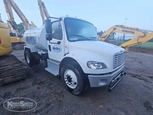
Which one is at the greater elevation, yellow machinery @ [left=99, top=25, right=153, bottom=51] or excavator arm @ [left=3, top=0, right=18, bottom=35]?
excavator arm @ [left=3, top=0, right=18, bottom=35]

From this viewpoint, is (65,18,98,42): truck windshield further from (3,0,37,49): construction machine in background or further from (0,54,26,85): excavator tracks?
(3,0,37,49): construction machine in background

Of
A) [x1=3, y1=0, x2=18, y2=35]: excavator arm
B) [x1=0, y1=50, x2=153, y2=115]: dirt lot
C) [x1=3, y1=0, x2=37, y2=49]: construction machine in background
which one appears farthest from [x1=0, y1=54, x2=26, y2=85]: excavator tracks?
[x1=3, y1=0, x2=18, y2=35]: excavator arm

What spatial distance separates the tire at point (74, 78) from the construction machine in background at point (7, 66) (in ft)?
5.96

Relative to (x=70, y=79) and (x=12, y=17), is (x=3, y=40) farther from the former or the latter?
(x=12, y=17)

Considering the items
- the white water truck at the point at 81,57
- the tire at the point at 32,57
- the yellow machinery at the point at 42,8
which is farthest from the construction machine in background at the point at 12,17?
the white water truck at the point at 81,57

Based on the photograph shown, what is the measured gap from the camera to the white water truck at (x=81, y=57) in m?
2.62

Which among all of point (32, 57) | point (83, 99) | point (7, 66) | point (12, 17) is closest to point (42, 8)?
point (12, 17)

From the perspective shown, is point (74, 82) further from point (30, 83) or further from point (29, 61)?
point (29, 61)

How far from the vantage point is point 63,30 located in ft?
11.1

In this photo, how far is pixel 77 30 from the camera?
3.51 m

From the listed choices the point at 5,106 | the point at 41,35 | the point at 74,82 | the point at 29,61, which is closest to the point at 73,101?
the point at 74,82

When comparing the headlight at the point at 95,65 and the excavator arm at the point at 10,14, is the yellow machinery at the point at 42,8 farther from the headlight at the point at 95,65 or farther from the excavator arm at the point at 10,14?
the headlight at the point at 95,65

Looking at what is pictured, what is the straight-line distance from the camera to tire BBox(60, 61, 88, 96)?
2780 mm

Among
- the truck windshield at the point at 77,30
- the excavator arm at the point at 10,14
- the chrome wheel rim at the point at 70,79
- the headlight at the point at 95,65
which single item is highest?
the excavator arm at the point at 10,14
